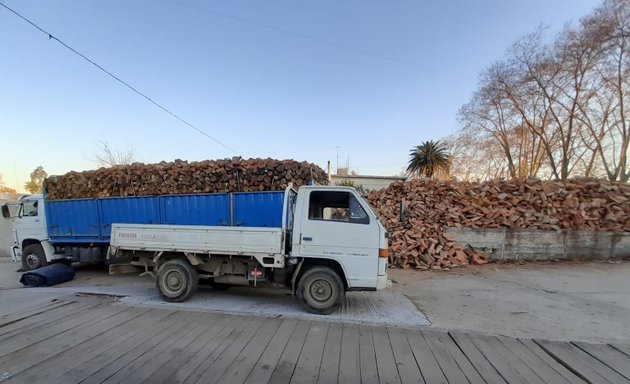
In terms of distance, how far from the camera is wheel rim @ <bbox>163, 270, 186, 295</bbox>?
5.42 metres

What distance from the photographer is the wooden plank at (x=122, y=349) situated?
9.95 feet

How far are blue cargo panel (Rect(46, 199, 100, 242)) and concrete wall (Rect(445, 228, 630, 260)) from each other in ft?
36.3

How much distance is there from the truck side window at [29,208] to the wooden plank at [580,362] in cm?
1256

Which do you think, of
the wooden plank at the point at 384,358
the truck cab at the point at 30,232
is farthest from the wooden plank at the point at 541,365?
the truck cab at the point at 30,232

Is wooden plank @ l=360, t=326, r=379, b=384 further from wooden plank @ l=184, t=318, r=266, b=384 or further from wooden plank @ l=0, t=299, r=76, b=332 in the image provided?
wooden plank @ l=0, t=299, r=76, b=332

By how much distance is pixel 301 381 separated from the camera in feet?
9.85

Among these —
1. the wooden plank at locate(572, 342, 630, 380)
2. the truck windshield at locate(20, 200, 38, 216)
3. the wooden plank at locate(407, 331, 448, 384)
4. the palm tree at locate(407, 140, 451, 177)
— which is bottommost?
the wooden plank at locate(572, 342, 630, 380)

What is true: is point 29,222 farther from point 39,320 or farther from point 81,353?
point 81,353

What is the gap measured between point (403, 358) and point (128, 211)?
26.2 feet

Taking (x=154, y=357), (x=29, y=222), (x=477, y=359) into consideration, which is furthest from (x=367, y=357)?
(x=29, y=222)

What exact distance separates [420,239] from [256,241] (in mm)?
6569

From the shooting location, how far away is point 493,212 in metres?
9.96

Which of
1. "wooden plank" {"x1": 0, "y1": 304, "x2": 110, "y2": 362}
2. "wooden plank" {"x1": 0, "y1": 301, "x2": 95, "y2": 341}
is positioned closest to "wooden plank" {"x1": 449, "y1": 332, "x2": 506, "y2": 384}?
"wooden plank" {"x1": 0, "y1": 304, "x2": 110, "y2": 362}

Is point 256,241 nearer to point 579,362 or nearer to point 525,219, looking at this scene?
point 579,362
